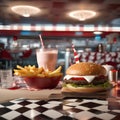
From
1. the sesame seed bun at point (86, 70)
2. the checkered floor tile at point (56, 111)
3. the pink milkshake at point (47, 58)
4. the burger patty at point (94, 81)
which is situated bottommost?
the checkered floor tile at point (56, 111)

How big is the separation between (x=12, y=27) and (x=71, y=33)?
8.40ft

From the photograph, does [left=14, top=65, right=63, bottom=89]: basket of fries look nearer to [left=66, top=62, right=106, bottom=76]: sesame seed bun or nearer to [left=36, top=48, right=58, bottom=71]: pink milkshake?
[left=66, top=62, right=106, bottom=76]: sesame seed bun

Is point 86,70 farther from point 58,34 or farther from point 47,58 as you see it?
point 58,34

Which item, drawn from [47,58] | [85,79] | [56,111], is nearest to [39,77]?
[85,79]

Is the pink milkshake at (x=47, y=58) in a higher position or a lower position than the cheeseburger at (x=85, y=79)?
higher

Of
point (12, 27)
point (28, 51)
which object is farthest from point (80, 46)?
point (12, 27)

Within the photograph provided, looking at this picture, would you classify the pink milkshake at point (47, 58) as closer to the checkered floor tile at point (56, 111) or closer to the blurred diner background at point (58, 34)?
the checkered floor tile at point (56, 111)

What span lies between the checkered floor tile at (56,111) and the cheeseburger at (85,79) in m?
0.35

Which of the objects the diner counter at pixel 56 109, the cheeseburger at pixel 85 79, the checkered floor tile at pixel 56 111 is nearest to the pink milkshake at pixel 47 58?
the cheeseburger at pixel 85 79

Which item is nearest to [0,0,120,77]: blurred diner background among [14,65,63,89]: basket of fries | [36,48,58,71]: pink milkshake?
[36,48,58,71]: pink milkshake

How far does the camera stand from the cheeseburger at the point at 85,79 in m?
1.50

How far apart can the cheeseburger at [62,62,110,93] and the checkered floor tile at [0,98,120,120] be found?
35 centimetres

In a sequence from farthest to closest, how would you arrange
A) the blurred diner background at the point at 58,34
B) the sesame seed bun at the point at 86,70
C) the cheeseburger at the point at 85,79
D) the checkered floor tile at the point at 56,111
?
the blurred diner background at the point at 58,34 < the sesame seed bun at the point at 86,70 < the cheeseburger at the point at 85,79 < the checkered floor tile at the point at 56,111

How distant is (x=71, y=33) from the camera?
10094 mm
